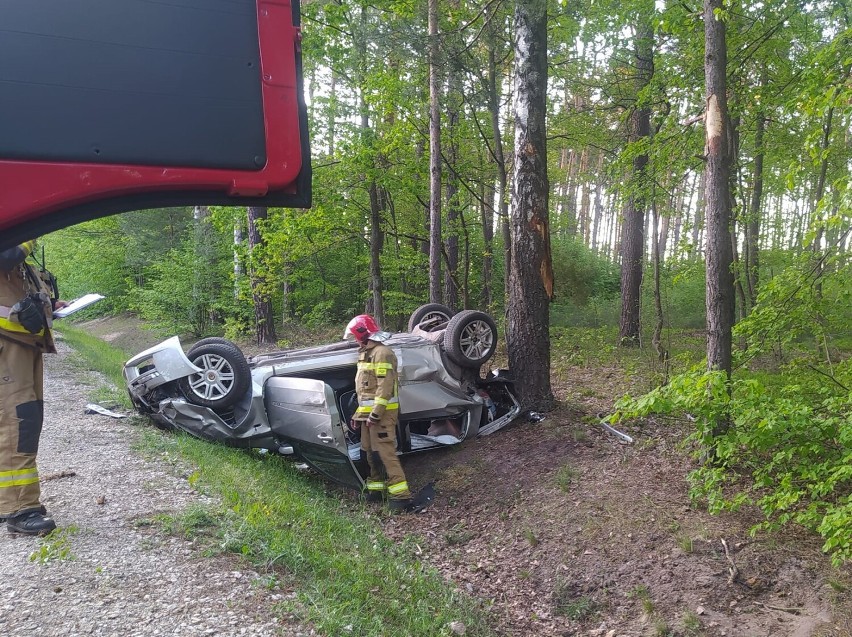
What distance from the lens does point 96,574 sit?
3527mm

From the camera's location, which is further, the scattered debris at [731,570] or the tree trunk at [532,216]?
the tree trunk at [532,216]

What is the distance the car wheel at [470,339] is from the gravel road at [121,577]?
3380mm

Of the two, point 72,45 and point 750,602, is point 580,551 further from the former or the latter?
point 72,45

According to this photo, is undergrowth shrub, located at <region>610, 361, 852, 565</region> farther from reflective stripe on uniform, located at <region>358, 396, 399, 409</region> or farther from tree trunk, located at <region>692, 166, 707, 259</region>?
reflective stripe on uniform, located at <region>358, 396, 399, 409</region>

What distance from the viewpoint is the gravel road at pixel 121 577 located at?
3.15 m

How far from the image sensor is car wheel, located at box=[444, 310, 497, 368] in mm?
7250

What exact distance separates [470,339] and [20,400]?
4691mm

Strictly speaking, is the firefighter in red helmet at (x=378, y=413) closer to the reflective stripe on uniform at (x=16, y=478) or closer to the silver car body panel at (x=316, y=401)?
the silver car body panel at (x=316, y=401)


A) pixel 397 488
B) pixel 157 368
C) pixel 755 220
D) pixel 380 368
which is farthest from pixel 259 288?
pixel 755 220

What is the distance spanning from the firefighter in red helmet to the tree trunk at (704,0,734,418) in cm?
315

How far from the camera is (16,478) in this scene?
3.94 meters

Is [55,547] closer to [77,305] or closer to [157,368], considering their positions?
[77,305]

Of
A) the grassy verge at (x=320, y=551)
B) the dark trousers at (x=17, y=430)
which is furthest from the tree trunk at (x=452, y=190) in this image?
the dark trousers at (x=17, y=430)

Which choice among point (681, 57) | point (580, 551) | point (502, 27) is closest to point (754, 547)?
point (580, 551)
